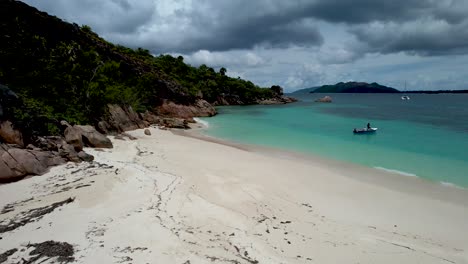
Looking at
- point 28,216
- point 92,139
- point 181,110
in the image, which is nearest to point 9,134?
point 92,139

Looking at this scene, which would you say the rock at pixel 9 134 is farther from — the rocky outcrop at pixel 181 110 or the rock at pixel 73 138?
the rocky outcrop at pixel 181 110

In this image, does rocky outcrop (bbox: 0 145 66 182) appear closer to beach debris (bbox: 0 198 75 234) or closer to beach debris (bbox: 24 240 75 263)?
beach debris (bbox: 0 198 75 234)

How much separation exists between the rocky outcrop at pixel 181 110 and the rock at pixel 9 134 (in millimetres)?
29626

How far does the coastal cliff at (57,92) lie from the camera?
46.9 feet

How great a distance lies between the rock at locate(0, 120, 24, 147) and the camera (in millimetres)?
13250

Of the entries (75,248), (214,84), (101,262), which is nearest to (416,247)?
(101,262)

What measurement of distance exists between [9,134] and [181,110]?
113 feet

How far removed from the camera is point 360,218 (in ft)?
34.0

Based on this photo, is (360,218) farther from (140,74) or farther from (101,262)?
(140,74)

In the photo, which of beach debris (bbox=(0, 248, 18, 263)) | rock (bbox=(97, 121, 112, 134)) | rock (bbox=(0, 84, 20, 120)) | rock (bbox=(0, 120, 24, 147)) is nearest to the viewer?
beach debris (bbox=(0, 248, 18, 263))

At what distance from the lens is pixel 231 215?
967 cm

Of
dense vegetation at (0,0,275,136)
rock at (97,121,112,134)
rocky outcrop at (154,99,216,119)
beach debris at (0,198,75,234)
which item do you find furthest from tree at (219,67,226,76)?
beach debris at (0,198,75,234)

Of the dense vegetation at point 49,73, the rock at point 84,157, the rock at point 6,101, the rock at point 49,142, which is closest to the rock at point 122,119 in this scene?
the dense vegetation at point 49,73

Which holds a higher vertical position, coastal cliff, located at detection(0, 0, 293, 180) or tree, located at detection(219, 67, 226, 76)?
tree, located at detection(219, 67, 226, 76)
